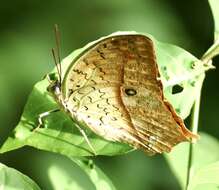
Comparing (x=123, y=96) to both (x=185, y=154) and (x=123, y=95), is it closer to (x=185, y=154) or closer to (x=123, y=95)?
(x=123, y=95)

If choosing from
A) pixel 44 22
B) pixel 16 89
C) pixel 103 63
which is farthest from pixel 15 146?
pixel 44 22

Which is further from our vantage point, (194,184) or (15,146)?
(15,146)

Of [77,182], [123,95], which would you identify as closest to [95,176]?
[77,182]

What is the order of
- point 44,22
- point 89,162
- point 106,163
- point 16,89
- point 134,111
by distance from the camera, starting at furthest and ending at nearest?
point 44,22 < point 16,89 < point 106,163 < point 134,111 < point 89,162

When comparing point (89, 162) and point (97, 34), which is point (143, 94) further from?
point (97, 34)

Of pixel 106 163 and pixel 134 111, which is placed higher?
pixel 134 111

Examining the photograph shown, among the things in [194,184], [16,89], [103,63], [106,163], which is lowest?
[106,163]

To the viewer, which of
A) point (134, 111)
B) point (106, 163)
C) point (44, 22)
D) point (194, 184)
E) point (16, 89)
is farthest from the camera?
point (44, 22)
